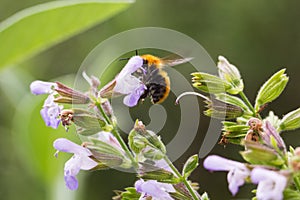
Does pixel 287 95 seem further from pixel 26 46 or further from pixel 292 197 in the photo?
pixel 292 197

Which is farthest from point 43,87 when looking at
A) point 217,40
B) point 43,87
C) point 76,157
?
point 217,40

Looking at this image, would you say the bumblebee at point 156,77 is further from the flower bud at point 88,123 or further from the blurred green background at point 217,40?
the blurred green background at point 217,40

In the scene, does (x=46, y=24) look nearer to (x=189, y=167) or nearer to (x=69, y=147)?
(x=69, y=147)

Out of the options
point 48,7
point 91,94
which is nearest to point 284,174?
point 91,94

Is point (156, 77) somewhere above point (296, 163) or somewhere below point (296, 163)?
above

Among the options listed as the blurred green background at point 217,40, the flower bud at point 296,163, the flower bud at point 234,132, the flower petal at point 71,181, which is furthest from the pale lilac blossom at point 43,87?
the blurred green background at point 217,40
